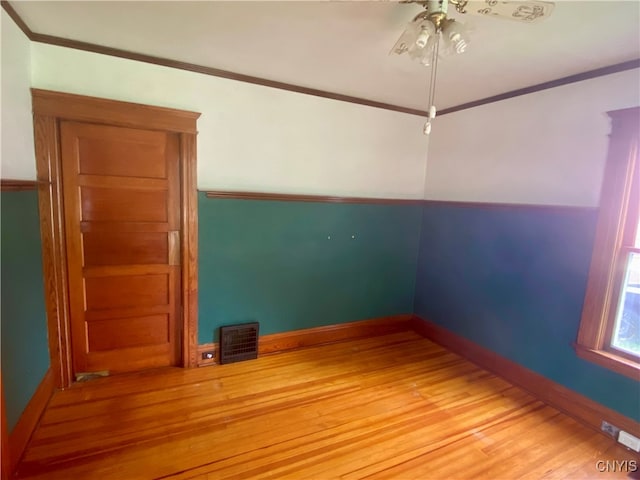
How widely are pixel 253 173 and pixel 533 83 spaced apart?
235cm

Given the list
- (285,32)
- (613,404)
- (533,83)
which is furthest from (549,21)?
(613,404)

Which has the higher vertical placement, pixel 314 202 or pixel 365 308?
pixel 314 202

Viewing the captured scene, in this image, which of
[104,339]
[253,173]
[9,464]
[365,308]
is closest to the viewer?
[9,464]

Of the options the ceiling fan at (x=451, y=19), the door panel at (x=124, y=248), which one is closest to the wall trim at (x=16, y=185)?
the door panel at (x=124, y=248)

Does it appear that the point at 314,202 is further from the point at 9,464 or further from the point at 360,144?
the point at 9,464

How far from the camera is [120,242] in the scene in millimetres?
2586

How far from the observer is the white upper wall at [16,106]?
1.78 m

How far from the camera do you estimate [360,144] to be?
11.1ft

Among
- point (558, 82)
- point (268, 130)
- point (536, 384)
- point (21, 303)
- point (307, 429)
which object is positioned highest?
point (558, 82)

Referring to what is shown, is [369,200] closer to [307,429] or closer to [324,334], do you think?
[324,334]

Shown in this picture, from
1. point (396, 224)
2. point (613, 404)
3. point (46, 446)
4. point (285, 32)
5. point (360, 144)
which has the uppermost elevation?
point (285, 32)

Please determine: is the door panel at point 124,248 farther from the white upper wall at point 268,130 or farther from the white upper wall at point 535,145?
the white upper wall at point 535,145

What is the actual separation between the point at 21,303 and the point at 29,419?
686mm

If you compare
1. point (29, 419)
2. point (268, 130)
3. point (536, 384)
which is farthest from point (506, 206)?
point (29, 419)
